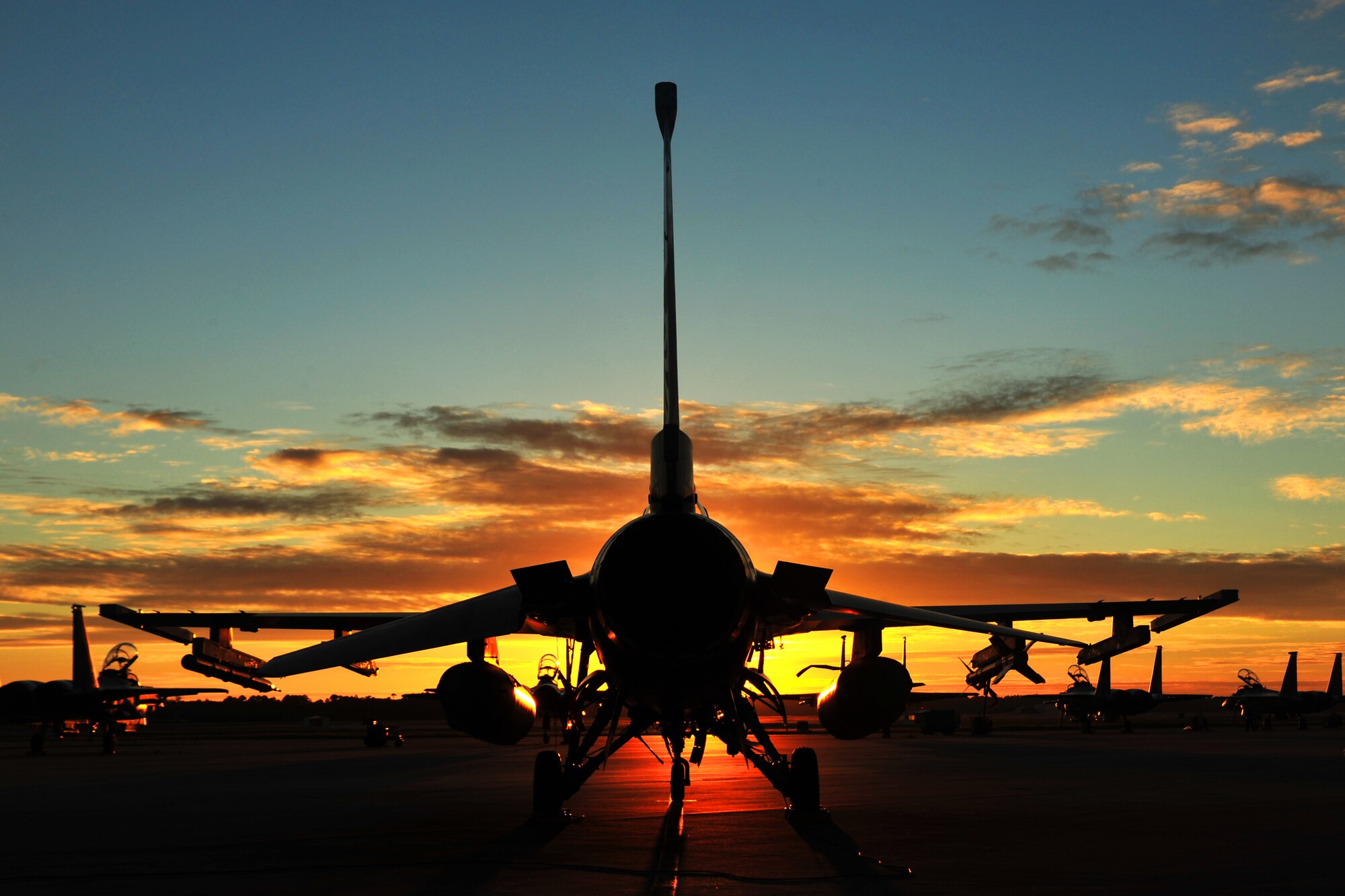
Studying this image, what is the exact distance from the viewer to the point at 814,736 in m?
56.9

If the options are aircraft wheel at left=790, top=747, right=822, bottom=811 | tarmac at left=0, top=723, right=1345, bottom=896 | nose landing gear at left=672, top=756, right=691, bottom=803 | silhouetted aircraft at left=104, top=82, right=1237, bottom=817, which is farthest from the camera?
nose landing gear at left=672, top=756, right=691, bottom=803

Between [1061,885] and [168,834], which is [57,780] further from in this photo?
[1061,885]

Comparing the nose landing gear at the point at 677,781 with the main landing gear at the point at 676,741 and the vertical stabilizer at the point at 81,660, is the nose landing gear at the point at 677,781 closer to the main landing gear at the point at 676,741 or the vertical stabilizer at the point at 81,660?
the main landing gear at the point at 676,741

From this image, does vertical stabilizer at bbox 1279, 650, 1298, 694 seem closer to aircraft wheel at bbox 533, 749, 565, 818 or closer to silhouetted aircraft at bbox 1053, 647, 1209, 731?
silhouetted aircraft at bbox 1053, 647, 1209, 731

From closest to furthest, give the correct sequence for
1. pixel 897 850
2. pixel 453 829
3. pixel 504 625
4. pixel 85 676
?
pixel 897 850
pixel 504 625
pixel 453 829
pixel 85 676

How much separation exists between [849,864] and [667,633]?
2.48 meters

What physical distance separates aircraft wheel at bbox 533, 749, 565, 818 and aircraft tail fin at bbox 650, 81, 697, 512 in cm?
319

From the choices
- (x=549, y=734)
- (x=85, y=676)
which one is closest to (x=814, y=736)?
(x=549, y=734)

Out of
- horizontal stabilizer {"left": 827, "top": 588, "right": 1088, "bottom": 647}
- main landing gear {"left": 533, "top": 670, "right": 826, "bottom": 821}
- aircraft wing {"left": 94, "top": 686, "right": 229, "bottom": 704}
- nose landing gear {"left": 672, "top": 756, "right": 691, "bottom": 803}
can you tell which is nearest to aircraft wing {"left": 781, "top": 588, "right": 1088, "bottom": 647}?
horizontal stabilizer {"left": 827, "top": 588, "right": 1088, "bottom": 647}

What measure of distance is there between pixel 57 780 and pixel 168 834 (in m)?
14.0

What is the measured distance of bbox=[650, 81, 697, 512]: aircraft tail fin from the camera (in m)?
11.0

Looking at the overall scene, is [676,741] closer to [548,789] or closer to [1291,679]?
[548,789]

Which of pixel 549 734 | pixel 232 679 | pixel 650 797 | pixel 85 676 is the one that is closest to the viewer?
pixel 650 797

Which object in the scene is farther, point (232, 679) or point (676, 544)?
point (232, 679)
